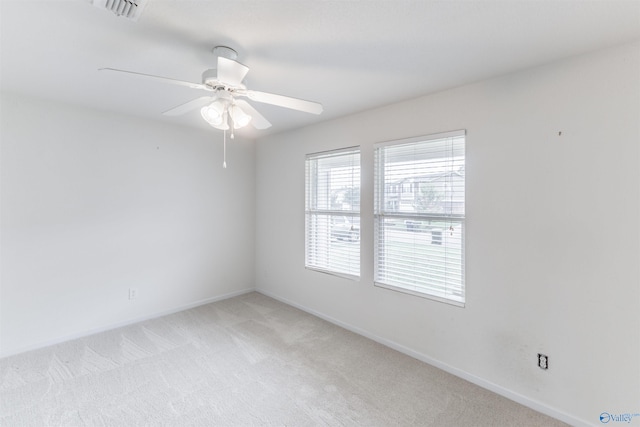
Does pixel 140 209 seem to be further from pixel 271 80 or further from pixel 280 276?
pixel 271 80

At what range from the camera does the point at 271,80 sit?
228 centimetres

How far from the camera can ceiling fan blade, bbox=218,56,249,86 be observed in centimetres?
160

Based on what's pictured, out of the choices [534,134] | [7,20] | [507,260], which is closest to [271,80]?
[7,20]

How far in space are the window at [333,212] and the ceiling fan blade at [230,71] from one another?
1.73 meters

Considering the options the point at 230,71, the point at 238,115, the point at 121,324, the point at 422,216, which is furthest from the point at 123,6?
the point at 121,324

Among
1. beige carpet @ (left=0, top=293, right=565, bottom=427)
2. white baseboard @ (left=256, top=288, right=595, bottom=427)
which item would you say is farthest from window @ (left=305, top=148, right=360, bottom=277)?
beige carpet @ (left=0, top=293, right=565, bottom=427)

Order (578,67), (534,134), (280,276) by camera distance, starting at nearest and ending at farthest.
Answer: (578,67), (534,134), (280,276)

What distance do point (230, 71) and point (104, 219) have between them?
259cm

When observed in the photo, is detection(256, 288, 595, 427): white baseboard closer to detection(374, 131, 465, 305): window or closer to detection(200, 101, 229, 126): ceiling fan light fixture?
detection(374, 131, 465, 305): window

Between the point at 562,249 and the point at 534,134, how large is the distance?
2.71ft

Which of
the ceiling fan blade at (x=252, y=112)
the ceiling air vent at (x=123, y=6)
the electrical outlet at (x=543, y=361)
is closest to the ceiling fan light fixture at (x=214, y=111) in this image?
the ceiling fan blade at (x=252, y=112)

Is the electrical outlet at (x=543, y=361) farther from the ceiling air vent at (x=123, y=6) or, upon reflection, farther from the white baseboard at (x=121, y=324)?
the white baseboard at (x=121, y=324)

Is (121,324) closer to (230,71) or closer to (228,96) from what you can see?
(228,96)

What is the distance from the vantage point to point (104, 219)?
318 cm
